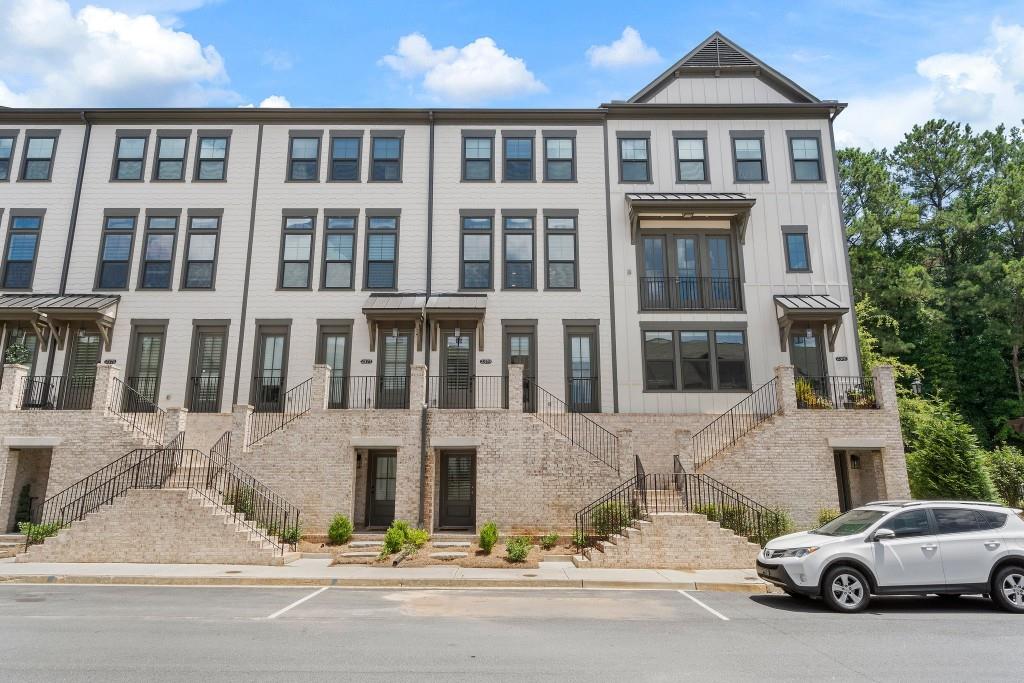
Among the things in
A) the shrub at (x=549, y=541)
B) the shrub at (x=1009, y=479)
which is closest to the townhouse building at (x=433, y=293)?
the shrub at (x=549, y=541)

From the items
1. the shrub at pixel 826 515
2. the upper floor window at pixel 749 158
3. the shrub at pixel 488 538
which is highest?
the upper floor window at pixel 749 158

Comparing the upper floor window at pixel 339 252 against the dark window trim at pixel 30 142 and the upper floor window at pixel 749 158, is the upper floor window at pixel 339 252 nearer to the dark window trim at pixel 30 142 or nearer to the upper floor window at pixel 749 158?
the dark window trim at pixel 30 142

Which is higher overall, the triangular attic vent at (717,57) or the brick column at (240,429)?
the triangular attic vent at (717,57)

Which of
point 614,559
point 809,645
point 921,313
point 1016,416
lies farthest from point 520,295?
point 1016,416

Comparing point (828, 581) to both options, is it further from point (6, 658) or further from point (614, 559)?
point (6, 658)

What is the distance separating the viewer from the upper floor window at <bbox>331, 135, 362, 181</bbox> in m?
21.1

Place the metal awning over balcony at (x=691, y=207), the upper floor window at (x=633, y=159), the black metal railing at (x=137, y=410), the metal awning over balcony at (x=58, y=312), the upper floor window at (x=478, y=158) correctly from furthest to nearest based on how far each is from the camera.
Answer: the upper floor window at (x=478, y=158)
the upper floor window at (x=633, y=159)
the metal awning over balcony at (x=691, y=207)
the metal awning over balcony at (x=58, y=312)
the black metal railing at (x=137, y=410)

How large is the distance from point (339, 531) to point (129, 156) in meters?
15.6

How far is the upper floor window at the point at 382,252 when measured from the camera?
2002 cm

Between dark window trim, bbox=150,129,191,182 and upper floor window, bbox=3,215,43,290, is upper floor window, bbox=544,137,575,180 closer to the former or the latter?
dark window trim, bbox=150,129,191,182

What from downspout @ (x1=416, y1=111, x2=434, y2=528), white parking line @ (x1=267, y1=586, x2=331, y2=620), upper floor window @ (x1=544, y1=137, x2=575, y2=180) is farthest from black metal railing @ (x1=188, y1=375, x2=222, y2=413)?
upper floor window @ (x1=544, y1=137, x2=575, y2=180)

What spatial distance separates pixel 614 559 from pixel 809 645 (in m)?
6.32

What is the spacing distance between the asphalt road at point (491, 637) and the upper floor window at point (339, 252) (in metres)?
11.2

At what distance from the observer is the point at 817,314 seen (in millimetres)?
18609
